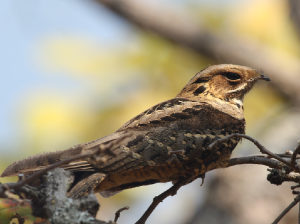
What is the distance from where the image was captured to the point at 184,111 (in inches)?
122

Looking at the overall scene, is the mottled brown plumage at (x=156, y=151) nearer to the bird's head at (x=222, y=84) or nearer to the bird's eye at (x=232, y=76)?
the bird's head at (x=222, y=84)

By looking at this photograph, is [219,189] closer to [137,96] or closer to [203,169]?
[137,96]

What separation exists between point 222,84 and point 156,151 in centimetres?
151

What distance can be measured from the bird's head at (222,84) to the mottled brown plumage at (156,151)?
0.49 metres

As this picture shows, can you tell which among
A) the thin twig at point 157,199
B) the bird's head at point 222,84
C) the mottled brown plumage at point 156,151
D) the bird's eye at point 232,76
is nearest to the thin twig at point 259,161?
the mottled brown plumage at point 156,151

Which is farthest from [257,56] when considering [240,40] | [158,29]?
[158,29]

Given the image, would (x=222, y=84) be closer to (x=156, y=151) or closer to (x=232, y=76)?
(x=232, y=76)

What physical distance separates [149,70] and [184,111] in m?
5.69

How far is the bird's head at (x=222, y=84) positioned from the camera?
390 centimetres

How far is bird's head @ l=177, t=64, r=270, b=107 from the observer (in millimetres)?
3896

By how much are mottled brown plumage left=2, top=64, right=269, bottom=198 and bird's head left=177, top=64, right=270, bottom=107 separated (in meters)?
0.49

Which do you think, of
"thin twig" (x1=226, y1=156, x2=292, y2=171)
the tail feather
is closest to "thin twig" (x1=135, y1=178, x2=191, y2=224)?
"thin twig" (x1=226, y1=156, x2=292, y2=171)

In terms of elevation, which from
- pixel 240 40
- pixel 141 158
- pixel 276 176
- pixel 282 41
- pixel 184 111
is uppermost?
pixel 282 41

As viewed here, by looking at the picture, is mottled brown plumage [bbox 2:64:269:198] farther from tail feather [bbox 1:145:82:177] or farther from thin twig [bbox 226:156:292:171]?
thin twig [bbox 226:156:292:171]
